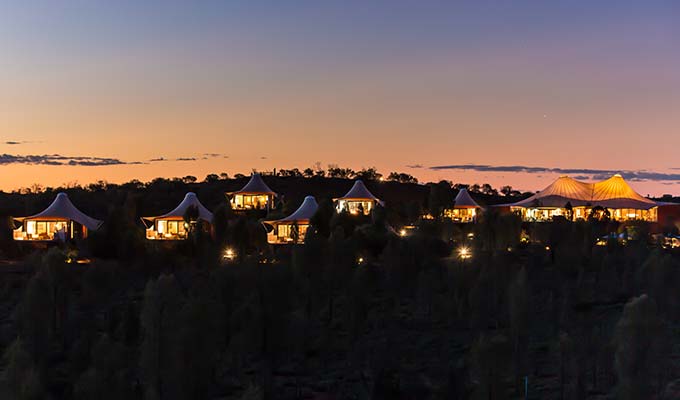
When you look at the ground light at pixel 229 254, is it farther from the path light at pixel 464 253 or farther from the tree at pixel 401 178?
the tree at pixel 401 178

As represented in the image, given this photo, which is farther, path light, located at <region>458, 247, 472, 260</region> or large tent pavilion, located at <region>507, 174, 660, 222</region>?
large tent pavilion, located at <region>507, 174, 660, 222</region>

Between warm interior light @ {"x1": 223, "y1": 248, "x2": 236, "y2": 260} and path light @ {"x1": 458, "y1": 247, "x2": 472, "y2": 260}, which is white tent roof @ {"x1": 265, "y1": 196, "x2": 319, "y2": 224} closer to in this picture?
warm interior light @ {"x1": 223, "y1": 248, "x2": 236, "y2": 260}

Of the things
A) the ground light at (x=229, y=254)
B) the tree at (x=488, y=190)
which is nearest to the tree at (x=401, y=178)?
the tree at (x=488, y=190)

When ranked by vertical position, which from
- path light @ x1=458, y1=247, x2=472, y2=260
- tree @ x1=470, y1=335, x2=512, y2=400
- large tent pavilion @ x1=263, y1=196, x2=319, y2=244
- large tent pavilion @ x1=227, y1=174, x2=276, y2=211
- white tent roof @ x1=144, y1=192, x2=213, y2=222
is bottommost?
tree @ x1=470, y1=335, x2=512, y2=400

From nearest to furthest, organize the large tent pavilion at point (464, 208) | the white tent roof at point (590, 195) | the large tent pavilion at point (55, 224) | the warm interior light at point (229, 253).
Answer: the warm interior light at point (229, 253) → the large tent pavilion at point (55, 224) → the large tent pavilion at point (464, 208) → the white tent roof at point (590, 195)

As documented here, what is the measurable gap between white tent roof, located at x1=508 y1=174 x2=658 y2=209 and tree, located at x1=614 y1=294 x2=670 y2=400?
172 feet

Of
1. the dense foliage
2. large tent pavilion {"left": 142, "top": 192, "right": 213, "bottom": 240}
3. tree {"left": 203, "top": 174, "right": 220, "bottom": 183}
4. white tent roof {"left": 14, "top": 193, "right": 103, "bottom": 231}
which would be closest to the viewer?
the dense foliage

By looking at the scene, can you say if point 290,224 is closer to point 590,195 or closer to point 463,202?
point 463,202

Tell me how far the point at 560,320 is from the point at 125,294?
72.9 ft

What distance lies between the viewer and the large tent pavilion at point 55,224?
5897 cm

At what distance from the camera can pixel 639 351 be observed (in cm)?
2397

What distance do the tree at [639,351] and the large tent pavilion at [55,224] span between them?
141 ft

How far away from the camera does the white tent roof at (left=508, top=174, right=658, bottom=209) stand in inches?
3009

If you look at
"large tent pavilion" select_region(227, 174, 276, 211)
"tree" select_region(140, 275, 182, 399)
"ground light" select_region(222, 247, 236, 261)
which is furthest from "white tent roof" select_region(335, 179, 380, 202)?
"tree" select_region(140, 275, 182, 399)
